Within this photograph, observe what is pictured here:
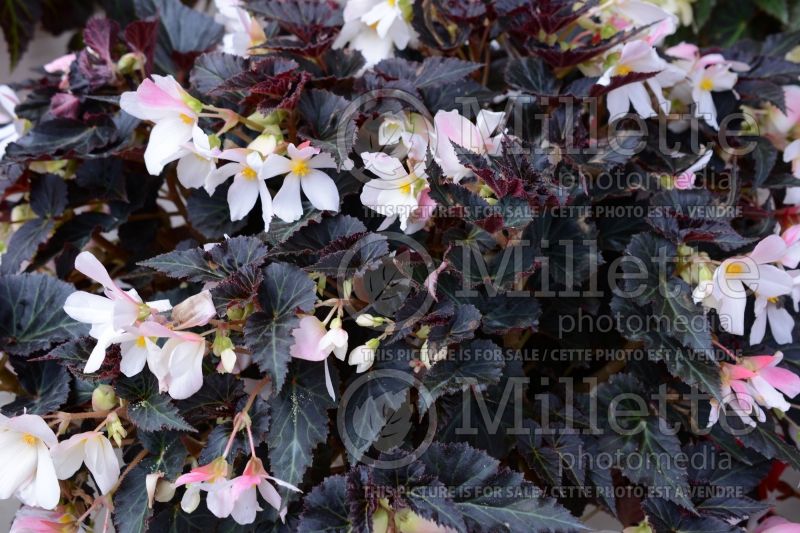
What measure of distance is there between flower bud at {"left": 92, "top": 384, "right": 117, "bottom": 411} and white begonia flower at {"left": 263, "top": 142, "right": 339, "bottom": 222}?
0.20 metres

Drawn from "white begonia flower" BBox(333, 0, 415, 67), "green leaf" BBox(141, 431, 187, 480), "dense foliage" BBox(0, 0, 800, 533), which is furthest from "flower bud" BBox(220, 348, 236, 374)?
"white begonia flower" BBox(333, 0, 415, 67)

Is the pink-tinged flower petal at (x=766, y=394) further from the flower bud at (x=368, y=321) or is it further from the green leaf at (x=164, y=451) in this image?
the green leaf at (x=164, y=451)

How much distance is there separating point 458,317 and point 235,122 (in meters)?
0.27

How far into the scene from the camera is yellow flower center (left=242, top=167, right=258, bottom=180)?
26.8 inches

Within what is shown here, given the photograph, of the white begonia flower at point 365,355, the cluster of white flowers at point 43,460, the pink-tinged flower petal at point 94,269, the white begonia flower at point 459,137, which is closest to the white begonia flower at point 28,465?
the cluster of white flowers at point 43,460

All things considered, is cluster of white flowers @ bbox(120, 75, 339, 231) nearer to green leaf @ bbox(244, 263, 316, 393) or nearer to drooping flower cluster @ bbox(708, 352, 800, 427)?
green leaf @ bbox(244, 263, 316, 393)

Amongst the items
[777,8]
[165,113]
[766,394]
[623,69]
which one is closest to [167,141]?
[165,113]

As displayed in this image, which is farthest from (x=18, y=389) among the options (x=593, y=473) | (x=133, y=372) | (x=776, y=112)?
(x=776, y=112)

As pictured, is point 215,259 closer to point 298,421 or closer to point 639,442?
point 298,421

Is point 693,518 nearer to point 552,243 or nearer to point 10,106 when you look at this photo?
point 552,243

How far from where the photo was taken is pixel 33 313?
725mm

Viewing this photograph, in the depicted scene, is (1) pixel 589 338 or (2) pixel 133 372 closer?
(2) pixel 133 372

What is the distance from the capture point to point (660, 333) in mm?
674

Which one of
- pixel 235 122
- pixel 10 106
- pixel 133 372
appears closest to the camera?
pixel 133 372
